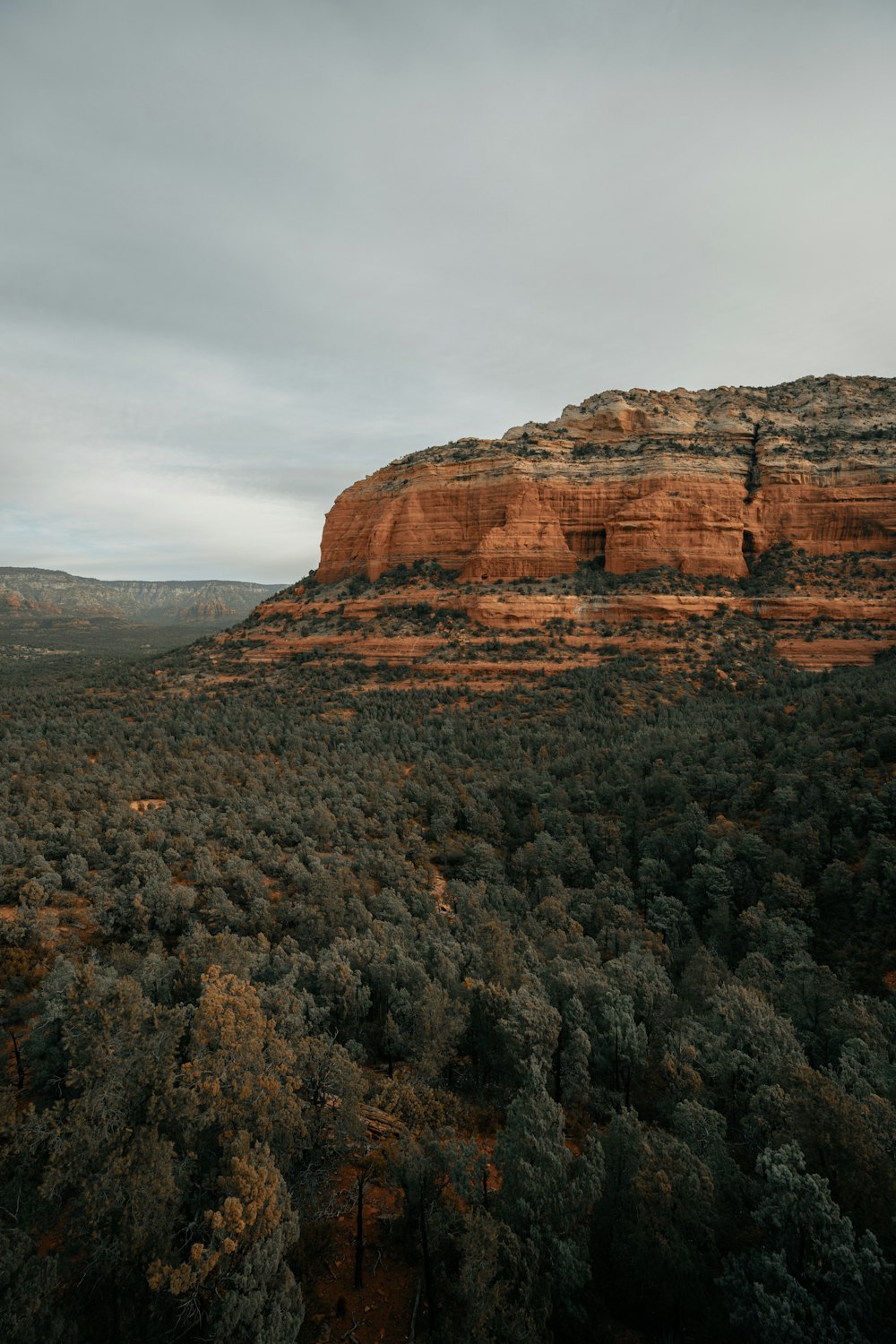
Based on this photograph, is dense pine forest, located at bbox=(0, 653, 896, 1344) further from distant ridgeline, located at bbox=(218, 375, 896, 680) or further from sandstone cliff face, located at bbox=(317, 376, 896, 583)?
sandstone cliff face, located at bbox=(317, 376, 896, 583)

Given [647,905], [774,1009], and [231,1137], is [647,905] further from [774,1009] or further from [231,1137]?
[231,1137]

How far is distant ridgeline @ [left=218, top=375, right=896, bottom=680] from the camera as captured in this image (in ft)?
126

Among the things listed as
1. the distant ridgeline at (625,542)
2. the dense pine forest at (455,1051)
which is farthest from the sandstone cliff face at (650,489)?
the dense pine forest at (455,1051)

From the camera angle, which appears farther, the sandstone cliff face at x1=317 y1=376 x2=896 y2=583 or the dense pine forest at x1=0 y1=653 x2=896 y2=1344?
the sandstone cliff face at x1=317 y1=376 x2=896 y2=583

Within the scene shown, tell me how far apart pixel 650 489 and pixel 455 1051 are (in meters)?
42.2

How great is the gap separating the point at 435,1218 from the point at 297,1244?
160cm

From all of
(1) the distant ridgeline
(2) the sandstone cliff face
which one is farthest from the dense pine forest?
(2) the sandstone cliff face

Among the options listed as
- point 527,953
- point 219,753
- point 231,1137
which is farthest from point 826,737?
point 219,753

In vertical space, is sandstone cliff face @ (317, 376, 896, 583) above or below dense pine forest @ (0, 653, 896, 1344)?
above

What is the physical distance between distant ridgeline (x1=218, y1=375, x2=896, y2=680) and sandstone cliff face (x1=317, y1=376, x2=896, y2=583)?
0.15m

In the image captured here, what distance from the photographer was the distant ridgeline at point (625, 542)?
3841 centimetres

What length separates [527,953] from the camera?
13.1m

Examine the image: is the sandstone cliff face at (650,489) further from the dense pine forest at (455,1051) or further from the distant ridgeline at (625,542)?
the dense pine forest at (455,1051)

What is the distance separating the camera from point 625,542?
42812 millimetres
